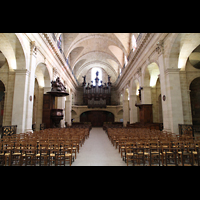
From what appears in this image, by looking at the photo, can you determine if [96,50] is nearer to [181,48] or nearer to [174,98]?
[181,48]

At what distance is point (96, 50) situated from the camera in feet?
83.7

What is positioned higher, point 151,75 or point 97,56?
point 97,56

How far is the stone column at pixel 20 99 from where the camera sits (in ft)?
28.4

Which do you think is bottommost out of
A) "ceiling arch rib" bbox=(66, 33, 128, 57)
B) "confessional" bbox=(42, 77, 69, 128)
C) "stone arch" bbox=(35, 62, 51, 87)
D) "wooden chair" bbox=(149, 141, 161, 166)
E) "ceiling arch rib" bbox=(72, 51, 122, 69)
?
"wooden chair" bbox=(149, 141, 161, 166)

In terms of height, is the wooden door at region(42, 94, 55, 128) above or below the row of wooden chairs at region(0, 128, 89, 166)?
above

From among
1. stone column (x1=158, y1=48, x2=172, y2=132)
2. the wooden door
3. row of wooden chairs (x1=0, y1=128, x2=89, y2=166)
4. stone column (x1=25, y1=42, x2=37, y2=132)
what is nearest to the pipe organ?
the wooden door

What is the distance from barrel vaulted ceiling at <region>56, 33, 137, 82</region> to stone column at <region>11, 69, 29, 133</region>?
25.4ft

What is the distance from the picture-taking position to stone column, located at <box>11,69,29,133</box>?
866 centimetres

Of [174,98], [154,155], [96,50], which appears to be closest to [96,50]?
[96,50]

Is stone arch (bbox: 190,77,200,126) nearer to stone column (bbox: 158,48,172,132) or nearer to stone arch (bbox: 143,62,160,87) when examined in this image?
stone arch (bbox: 143,62,160,87)

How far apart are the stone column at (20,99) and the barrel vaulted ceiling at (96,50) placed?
7.74m

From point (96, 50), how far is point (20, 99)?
19.3 metres
